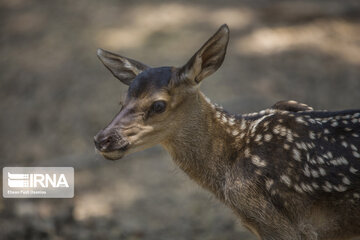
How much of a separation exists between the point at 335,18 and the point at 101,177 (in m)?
5.50

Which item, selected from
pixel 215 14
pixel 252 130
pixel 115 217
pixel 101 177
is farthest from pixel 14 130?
pixel 252 130

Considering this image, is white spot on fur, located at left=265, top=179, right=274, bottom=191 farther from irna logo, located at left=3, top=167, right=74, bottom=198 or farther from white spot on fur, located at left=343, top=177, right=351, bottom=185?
irna logo, located at left=3, top=167, right=74, bottom=198

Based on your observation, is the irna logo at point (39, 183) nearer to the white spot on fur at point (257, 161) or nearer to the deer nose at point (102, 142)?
the deer nose at point (102, 142)

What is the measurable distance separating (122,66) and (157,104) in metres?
0.72

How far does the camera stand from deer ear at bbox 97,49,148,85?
477cm

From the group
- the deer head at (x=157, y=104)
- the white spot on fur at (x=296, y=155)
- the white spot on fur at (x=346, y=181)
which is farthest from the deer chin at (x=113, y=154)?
the white spot on fur at (x=346, y=181)

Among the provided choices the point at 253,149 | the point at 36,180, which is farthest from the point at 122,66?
the point at 36,180

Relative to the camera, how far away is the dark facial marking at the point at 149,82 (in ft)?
14.1

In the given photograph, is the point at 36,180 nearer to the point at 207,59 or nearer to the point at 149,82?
the point at 149,82

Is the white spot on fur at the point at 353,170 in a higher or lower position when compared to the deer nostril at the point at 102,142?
lower

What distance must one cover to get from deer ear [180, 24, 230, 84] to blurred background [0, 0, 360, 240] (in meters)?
2.84

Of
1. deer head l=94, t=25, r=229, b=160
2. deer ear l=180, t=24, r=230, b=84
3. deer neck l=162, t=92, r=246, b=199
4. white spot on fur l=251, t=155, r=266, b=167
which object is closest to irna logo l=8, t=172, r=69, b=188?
deer neck l=162, t=92, r=246, b=199

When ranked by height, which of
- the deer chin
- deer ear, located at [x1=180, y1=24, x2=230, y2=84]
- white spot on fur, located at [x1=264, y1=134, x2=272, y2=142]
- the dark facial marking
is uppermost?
deer ear, located at [x1=180, y1=24, x2=230, y2=84]

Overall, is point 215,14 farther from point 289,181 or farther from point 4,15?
point 289,181
